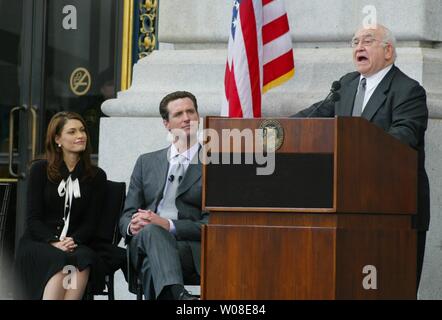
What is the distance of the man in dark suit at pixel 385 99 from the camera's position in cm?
711

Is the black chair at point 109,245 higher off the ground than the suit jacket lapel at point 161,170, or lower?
lower

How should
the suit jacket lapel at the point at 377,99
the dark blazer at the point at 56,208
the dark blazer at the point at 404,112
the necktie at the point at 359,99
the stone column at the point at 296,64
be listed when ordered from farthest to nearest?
1. the stone column at the point at 296,64
2. the dark blazer at the point at 56,208
3. the necktie at the point at 359,99
4. the suit jacket lapel at the point at 377,99
5. the dark blazer at the point at 404,112

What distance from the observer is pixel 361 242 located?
20.5 feet

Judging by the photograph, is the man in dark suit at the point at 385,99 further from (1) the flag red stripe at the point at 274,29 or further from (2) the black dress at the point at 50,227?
(2) the black dress at the point at 50,227

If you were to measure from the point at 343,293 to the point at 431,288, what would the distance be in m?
2.29

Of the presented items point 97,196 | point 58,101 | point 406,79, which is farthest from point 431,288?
point 58,101

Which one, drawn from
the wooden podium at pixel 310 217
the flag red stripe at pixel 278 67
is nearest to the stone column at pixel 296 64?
the flag red stripe at pixel 278 67

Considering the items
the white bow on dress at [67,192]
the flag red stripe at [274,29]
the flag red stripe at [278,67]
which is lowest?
the white bow on dress at [67,192]

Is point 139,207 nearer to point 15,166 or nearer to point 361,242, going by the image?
point 361,242

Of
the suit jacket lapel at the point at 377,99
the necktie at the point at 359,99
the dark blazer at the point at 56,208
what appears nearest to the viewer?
the suit jacket lapel at the point at 377,99

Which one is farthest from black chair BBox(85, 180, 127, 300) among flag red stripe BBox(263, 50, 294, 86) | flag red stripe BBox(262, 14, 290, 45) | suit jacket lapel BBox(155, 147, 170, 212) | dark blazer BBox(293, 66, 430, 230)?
dark blazer BBox(293, 66, 430, 230)

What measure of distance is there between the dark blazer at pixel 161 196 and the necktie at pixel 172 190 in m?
0.04

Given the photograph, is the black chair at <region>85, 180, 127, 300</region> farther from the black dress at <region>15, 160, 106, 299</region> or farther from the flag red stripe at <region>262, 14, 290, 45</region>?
the flag red stripe at <region>262, 14, 290, 45</region>

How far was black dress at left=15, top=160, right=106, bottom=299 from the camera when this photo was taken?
7.86 m
